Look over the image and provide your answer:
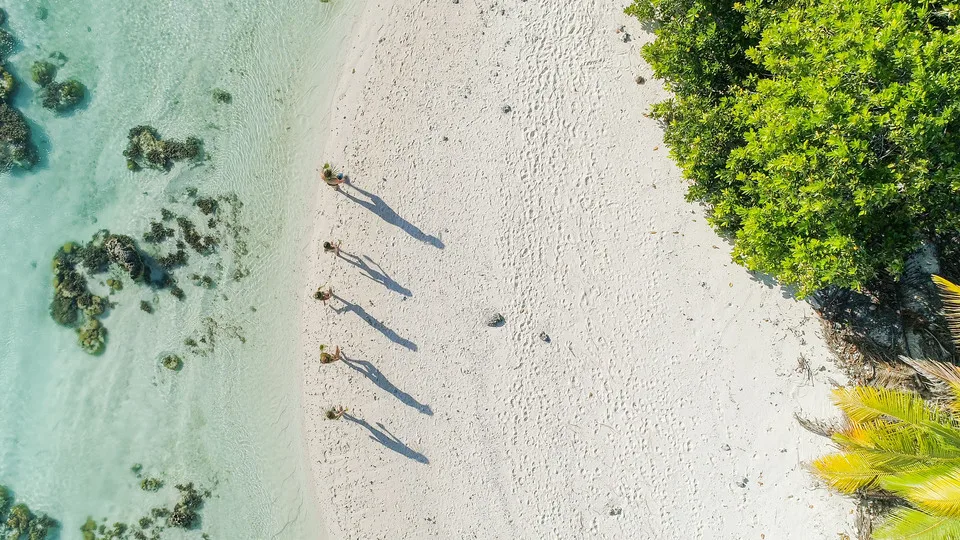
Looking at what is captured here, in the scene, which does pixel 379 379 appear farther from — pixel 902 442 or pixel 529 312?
pixel 902 442

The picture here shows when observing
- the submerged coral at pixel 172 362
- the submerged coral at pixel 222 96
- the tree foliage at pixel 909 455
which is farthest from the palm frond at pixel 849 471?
the submerged coral at pixel 222 96

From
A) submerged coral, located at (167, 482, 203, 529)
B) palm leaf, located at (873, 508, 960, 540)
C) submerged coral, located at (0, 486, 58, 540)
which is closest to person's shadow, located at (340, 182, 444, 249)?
submerged coral, located at (167, 482, 203, 529)

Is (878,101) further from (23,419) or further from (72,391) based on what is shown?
(23,419)

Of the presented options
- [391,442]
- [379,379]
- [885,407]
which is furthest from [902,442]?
[379,379]

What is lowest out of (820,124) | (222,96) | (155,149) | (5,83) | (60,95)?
(820,124)

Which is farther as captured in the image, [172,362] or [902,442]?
[172,362]

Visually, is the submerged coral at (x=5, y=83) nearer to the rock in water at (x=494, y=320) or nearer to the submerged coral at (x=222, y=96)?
the submerged coral at (x=222, y=96)
